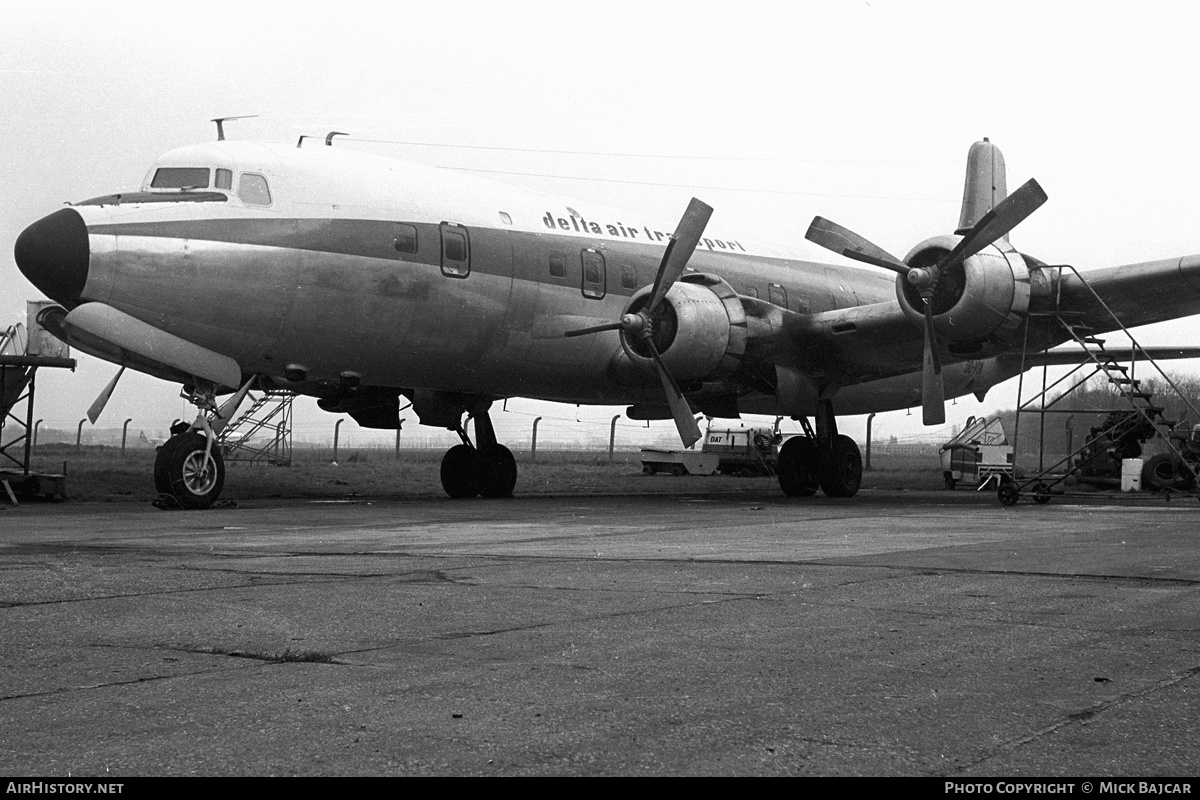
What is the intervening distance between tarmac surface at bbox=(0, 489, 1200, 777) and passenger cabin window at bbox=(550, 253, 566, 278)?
918 cm

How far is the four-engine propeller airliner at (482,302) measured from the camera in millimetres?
14953

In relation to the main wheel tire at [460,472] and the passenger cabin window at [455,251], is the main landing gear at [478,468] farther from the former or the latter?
the passenger cabin window at [455,251]

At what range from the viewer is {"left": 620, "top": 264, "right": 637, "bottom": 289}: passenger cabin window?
19625 millimetres

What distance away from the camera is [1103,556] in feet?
29.3

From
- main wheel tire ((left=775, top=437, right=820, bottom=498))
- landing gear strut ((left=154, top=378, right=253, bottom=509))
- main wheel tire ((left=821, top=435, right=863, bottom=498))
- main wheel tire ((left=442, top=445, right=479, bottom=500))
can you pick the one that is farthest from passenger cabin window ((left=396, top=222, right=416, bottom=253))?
main wheel tire ((left=821, top=435, right=863, bottom=498))

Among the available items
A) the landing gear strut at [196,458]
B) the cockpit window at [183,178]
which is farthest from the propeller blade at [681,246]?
the cockpit window at [183,178]

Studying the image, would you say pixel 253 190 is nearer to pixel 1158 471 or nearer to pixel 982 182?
pixel 982 182

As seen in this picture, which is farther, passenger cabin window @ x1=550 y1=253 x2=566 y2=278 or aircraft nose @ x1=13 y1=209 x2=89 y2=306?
passenger cabin window @ x1=550 y1=253 x2=566 y2=278

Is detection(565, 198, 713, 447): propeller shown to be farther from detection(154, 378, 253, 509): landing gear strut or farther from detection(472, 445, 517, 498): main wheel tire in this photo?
detection(154, 378, 253, 509): landing gear strut

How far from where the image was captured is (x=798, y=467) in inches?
854

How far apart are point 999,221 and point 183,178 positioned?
10944 millimetres

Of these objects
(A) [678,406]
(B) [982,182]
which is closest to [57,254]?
(A) [678,406]

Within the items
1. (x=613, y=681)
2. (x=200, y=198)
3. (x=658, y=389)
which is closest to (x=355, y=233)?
(x=200, y=198)

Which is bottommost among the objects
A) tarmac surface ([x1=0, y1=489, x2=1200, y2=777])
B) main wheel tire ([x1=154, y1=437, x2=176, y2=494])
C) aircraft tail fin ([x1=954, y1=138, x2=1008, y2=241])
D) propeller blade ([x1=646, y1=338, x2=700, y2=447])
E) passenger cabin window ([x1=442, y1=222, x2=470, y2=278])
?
tarmac surface ([x1=0, y1=489, x2=1200, y2=777])
